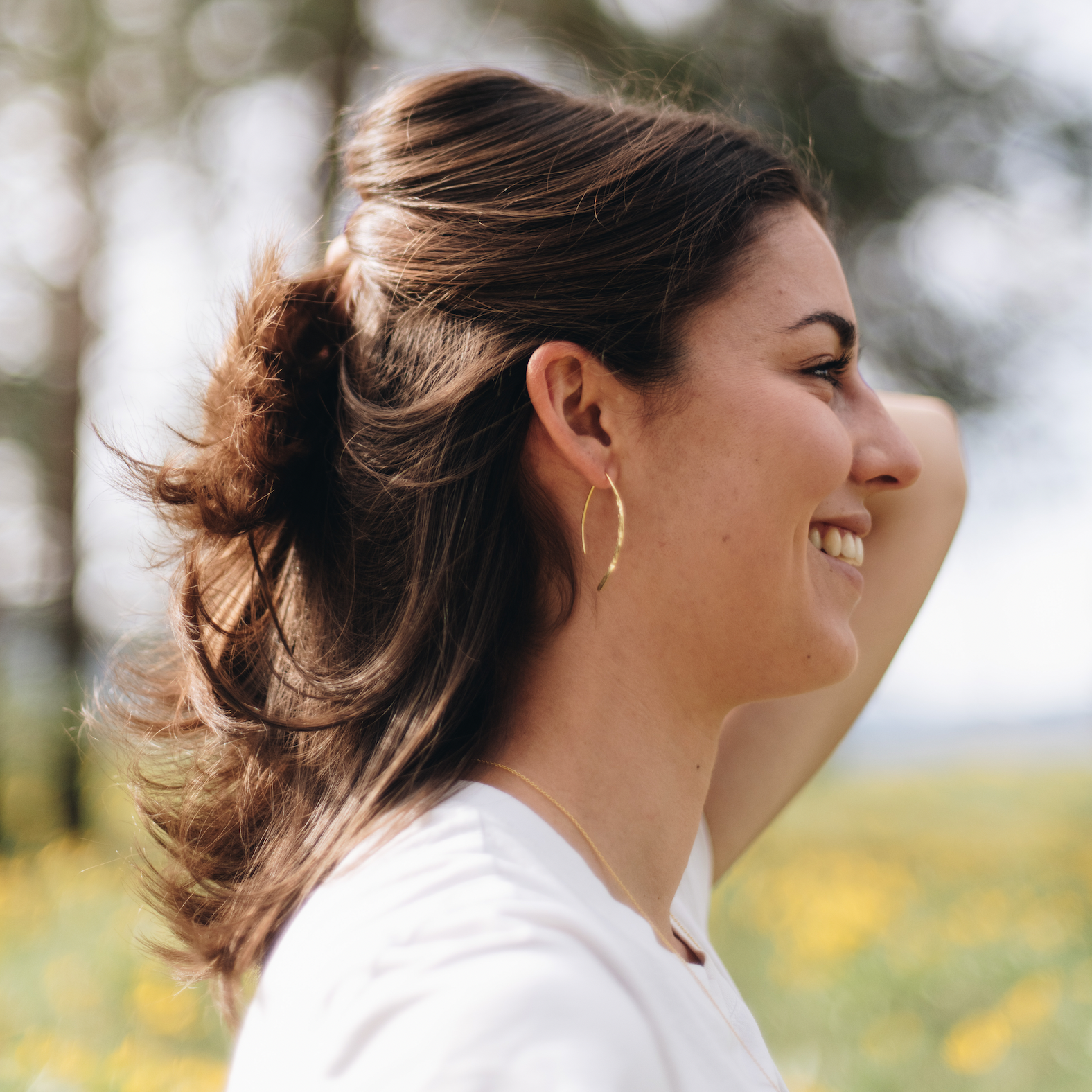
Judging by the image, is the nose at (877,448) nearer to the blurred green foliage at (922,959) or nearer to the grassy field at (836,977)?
the grassy field at (836,977)

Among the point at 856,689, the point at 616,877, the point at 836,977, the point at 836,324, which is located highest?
the point at 836,324

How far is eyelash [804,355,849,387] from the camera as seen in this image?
1.36 metres

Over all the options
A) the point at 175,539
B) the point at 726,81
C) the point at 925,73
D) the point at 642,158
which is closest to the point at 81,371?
the point at 726,81

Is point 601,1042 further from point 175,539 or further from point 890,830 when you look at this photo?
point 890,830

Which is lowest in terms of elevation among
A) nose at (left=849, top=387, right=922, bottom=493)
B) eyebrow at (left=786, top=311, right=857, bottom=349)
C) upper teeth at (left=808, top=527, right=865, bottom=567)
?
upper teeth at (left=808, top=527, right=865, bottom=567)

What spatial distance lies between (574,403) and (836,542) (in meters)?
0.41

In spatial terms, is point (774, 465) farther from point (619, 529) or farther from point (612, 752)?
point (612, 752)

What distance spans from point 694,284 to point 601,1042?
903 millimetres

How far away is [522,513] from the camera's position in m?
1.34

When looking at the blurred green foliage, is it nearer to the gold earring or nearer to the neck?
the neck

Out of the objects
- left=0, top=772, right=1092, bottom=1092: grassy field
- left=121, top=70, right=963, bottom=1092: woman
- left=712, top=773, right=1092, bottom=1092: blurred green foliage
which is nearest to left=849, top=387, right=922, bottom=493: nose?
left=121, top=70, right=963, bottom=1092: woman

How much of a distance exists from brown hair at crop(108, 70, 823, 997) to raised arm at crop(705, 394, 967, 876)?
0.65m

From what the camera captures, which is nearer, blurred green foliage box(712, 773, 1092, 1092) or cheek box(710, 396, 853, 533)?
cheek box(710, 396, 853, 533)

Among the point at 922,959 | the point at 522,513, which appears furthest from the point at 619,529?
the point at 922,959
